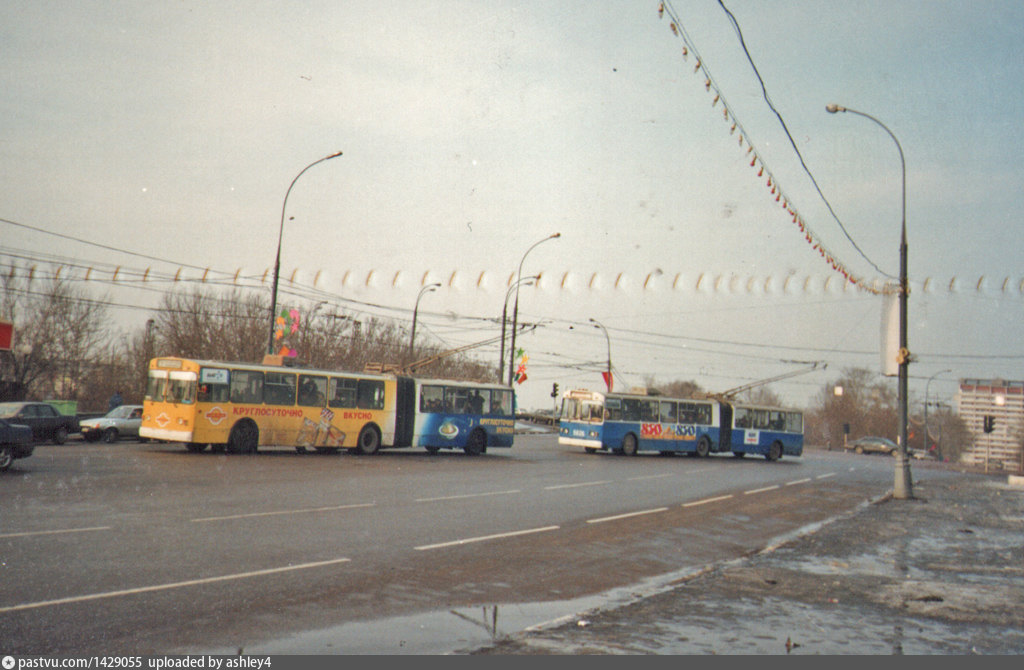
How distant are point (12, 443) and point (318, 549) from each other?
10097mm

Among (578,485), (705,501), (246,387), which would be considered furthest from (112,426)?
(705,501)

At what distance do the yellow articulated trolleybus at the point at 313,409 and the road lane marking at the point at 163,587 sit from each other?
56.5 feet

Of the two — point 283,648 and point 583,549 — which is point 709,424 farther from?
point 283,648

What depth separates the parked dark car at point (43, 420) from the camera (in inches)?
1054

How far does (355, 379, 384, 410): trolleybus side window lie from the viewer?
29.4 metres

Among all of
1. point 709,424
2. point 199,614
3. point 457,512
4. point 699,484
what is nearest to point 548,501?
point 457,512

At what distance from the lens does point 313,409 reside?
27828mm

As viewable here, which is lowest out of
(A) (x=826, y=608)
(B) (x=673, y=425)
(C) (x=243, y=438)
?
(A) (x=826, y=608)

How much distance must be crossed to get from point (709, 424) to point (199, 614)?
3913 cm

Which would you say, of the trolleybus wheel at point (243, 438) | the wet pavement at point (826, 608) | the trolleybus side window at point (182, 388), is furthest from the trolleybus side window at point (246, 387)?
the wet pavement at point (826, 608)

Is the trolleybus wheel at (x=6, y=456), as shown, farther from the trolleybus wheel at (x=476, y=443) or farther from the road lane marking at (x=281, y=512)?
the trolleybus wheel at (x=476, y=443)

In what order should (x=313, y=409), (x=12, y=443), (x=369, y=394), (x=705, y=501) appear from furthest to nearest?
(x=369, y=394) < (x=313, y=409) < (x=705, y=501) < (x=12, y=443)

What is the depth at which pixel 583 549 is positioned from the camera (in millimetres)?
11156

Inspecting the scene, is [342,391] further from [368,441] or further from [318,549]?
[318,549]
